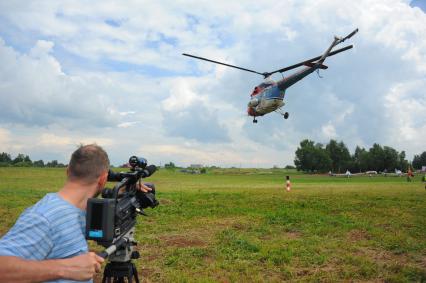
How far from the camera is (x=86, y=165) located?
290cm

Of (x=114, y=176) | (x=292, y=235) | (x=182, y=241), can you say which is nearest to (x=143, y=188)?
(x=114, y=176)

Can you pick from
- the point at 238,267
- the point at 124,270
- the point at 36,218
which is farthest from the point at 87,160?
the point at 238,267

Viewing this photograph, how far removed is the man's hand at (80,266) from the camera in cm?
259

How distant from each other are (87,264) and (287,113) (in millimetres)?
28962

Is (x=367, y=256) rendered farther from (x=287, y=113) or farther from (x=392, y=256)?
(x=287, y=113)

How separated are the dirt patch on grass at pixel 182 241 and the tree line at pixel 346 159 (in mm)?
145779

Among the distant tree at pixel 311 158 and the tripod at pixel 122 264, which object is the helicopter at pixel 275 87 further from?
the distant tree at pixel 311 158

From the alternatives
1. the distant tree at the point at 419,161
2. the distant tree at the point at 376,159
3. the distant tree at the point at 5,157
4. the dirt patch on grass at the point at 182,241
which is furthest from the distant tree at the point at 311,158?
the dirt patch on grass at the point at 182,241

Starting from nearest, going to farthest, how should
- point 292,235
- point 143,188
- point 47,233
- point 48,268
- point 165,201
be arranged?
point 48,268, point 47,233, point 143,188, point 292,235, point 165,201

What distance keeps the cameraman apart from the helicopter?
971 inches

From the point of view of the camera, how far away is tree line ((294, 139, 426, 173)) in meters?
146

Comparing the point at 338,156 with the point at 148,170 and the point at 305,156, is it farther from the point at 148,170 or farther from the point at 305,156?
the point at 148,170

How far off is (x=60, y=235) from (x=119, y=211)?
1.66 ft

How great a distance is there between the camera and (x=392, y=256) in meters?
9.45
